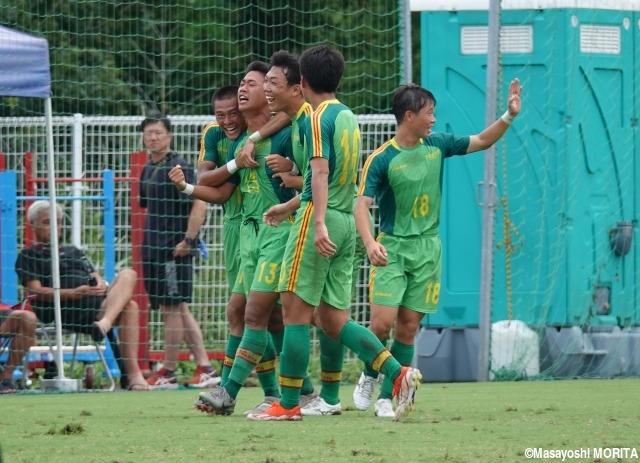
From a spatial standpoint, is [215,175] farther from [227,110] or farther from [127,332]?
[127,332]

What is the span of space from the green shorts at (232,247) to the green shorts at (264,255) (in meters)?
0.38

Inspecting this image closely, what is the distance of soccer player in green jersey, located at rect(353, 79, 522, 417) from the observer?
7.87 metres

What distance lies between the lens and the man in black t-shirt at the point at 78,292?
11.3 m

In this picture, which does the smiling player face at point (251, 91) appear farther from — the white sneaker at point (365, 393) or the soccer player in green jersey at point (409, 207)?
the white sneaker at point (365, 393)

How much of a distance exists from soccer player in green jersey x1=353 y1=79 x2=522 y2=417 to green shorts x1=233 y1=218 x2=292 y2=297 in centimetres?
65

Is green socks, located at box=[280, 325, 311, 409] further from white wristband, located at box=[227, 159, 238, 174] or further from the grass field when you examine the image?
white wristband, located at box=[227, 159, 238, 174]

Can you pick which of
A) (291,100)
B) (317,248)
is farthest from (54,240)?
(317,248)

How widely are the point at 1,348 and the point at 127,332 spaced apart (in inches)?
39.2

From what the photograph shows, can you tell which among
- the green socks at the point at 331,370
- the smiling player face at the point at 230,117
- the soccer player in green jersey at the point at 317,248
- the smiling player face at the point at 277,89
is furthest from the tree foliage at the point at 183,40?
the soccer player in green jersey at the point at 317,248

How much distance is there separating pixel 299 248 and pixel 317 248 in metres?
0.23

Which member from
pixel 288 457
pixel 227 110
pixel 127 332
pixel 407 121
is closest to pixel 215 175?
pixel 227 110

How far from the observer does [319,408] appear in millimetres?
7707

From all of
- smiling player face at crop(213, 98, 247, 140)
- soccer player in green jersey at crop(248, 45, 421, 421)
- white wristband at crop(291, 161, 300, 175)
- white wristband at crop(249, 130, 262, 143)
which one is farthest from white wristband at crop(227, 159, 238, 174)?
soccer player in green jersey at crop(248, 45, 421, 421)

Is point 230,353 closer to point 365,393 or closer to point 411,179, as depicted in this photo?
point 365,393
